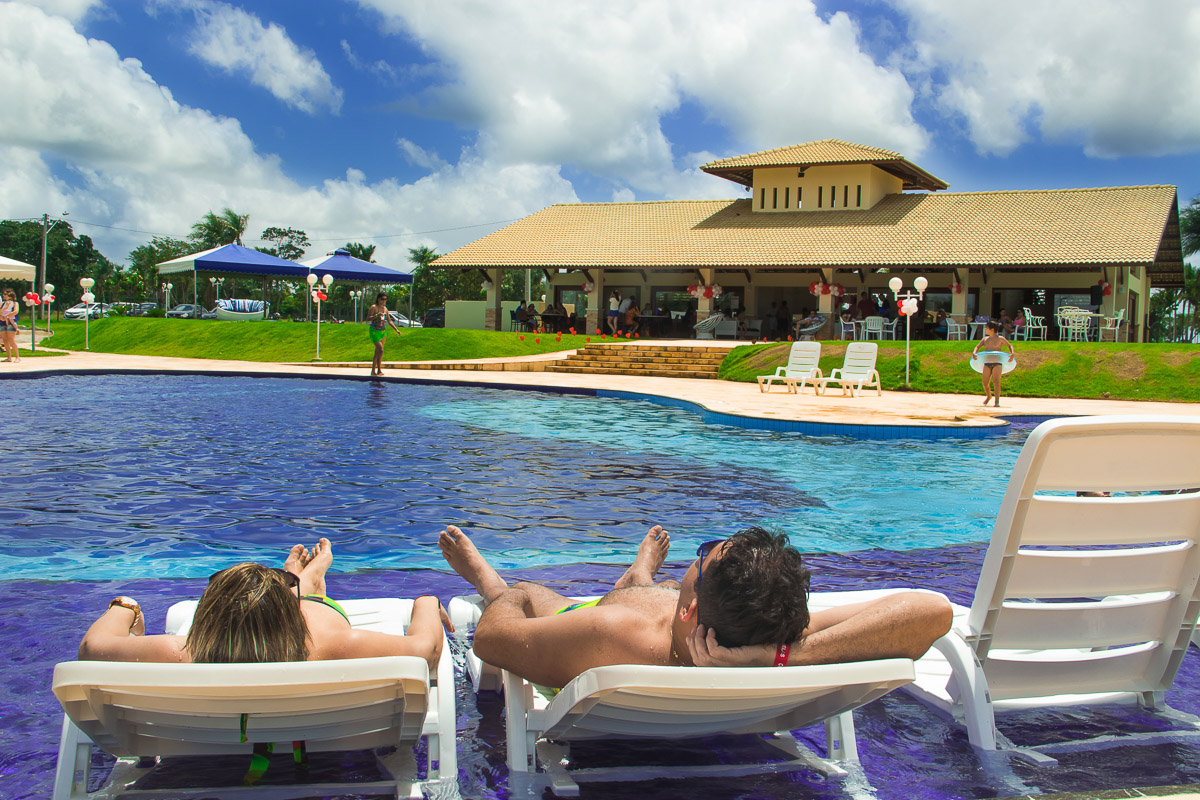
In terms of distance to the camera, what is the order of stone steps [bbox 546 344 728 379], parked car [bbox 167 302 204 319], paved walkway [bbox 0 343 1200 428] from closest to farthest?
paved walkway [bbox 0 343 1200 428] → stone steps [bbox 546 344 728 379] → parked car [bbox 167 302 204 319]

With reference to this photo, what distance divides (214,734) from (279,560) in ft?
10.9

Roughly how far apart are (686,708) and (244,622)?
959 millimetres

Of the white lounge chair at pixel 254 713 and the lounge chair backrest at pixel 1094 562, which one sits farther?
the lounge chair backrest at pixel 1094 562

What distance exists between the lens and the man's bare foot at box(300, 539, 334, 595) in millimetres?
2837

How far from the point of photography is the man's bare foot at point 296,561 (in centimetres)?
293

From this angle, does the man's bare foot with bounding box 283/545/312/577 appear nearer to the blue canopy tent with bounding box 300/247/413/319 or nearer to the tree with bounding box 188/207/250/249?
the blue canopy tent with bounding box 300/247/413/319

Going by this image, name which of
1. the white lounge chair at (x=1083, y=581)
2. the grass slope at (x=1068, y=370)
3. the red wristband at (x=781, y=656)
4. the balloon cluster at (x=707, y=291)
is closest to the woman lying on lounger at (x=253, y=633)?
the red wristband at (x=781, y=656)

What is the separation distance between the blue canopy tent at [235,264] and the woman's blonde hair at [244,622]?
2860 centimetres

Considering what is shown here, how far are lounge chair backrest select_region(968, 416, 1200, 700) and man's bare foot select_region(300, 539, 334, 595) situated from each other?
193cm

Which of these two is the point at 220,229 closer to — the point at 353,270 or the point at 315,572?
the point at 353,270

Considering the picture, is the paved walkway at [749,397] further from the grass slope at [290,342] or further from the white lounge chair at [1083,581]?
the white lounge chair at [1083,581]

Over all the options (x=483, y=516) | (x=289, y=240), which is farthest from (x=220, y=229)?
(x=483, y=516)

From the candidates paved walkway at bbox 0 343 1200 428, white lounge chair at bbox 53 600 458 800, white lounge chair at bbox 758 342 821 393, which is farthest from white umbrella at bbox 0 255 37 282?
white lounge chair at bbox 53 600 458 800

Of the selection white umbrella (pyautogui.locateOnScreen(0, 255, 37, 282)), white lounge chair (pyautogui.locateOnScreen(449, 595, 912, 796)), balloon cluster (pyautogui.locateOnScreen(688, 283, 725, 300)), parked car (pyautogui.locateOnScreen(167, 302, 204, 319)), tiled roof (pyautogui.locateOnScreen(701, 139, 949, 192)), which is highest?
tiled roof (pyautogui.locateOnScreen(701, 139, 949, 192))
